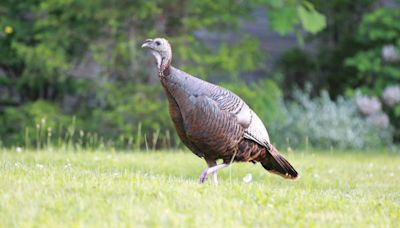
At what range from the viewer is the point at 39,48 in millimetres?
→ 13125

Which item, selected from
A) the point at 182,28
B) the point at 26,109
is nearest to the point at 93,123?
the point at 26,109

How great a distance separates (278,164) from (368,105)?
7220mm

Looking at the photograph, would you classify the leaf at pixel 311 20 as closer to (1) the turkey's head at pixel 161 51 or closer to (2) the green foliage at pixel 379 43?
(2) the green foliage at pixel 379 43

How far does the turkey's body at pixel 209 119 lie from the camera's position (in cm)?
658

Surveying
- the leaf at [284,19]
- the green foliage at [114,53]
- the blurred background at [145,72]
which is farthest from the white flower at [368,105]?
the leaf at [284,19]

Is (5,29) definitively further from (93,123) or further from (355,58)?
(355,58)

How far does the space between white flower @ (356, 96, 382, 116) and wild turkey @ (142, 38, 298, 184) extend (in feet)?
24.8

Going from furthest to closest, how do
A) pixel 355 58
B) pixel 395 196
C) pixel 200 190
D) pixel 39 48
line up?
pixel 355 58 < pixel 39 48 < pixel 395 196 < pixel 200 190

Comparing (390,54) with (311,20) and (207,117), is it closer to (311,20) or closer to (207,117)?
(311,20)

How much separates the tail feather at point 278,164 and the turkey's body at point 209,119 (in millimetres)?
339

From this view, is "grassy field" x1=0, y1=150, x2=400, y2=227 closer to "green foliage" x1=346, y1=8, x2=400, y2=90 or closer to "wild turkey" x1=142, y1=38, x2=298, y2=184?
"wild turkey" x1=142, y1=38, x2=298, y2=184

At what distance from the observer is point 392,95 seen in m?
14.2

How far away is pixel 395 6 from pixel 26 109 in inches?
290

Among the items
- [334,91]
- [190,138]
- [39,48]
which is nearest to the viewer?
[190,138]
